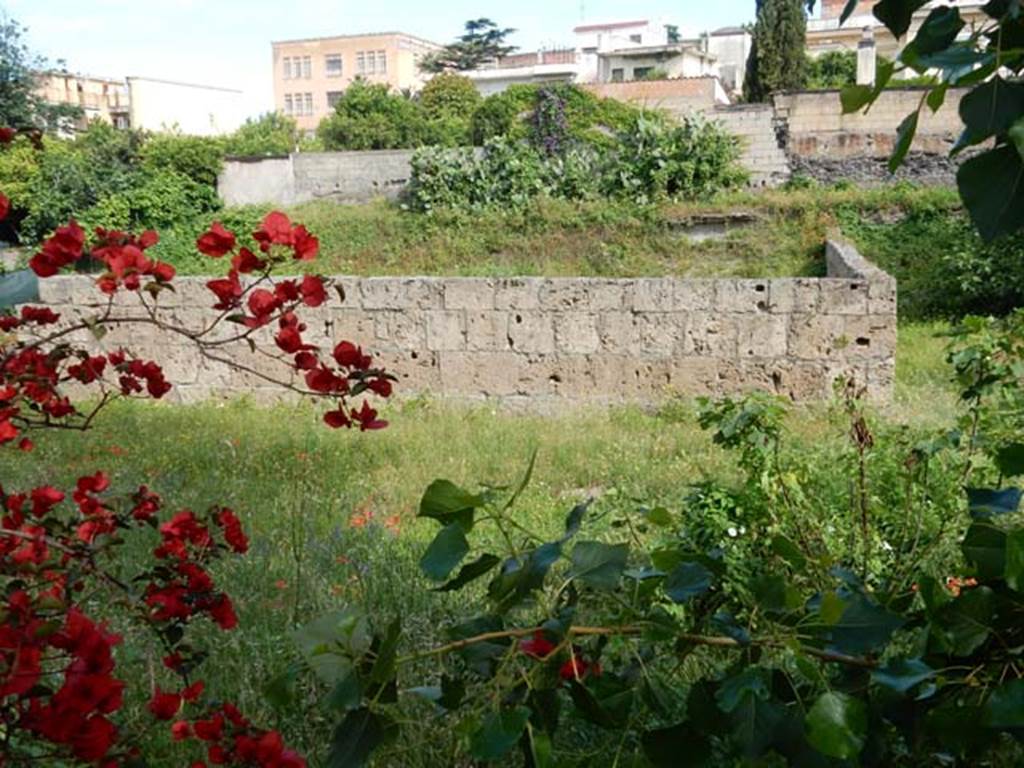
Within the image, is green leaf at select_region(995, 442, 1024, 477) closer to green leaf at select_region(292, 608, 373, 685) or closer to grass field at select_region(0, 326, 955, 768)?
green leaf at select_region(292, 608, 373, 685)

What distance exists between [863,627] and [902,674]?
0.08 meters

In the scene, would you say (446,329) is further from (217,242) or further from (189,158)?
(189,158)

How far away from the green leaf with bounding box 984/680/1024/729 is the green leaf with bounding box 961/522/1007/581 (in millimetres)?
163

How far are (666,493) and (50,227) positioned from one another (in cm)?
1784

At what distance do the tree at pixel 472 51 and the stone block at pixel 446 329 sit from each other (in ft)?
193

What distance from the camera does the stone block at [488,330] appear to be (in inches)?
332

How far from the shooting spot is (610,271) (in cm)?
1418

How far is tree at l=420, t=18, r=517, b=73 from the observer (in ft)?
212

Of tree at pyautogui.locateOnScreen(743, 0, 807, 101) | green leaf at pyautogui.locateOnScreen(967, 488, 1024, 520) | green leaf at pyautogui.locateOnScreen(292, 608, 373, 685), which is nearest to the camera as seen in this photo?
green leaf at pyautogui.locateOnScreen(292, 608, 373, 685)

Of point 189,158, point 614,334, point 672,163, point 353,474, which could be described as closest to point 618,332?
point 614,334

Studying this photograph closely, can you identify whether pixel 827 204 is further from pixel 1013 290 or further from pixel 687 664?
pixel 687 664

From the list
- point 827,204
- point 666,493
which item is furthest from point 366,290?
point 827,204

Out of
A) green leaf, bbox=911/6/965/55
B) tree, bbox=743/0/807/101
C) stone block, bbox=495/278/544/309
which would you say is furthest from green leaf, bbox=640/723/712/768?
tree, bbox=743/0/807/101

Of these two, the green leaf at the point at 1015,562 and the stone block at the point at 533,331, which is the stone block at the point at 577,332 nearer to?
the stone block at the point at 533,331
